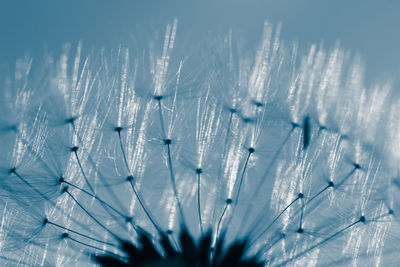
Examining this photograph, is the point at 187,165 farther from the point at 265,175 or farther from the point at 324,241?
the point at 324,241

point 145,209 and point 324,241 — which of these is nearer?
point 145,209

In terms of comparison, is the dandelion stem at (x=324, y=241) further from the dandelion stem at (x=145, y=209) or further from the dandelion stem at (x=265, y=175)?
the dandelion stem at (x=145, y=209)

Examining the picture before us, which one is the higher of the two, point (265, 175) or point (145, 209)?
point (265, 175)

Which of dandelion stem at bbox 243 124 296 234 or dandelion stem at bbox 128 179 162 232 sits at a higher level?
dandelion stem at bbox 243 124 296 234

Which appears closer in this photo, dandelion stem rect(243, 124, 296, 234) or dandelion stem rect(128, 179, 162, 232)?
dandelion stem rect(128, 179, 162, 232)

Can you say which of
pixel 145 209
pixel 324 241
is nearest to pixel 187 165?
pixel 145 209

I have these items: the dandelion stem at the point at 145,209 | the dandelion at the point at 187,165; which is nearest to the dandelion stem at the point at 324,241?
the dandelion at the point at 187,165

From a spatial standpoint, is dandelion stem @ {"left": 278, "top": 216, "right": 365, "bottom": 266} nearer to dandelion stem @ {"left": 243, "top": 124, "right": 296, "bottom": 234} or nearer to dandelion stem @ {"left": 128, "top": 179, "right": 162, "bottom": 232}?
dandelion stem @ {"left": 243, "top": 124, "right": 296, "bottom": 234}

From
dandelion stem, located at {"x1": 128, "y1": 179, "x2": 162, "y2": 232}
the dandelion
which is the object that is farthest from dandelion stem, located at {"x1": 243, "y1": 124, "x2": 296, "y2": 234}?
dandelion stem, located at {"x1": 128, "y1": 179, "x2": 162, "y2": 232}
